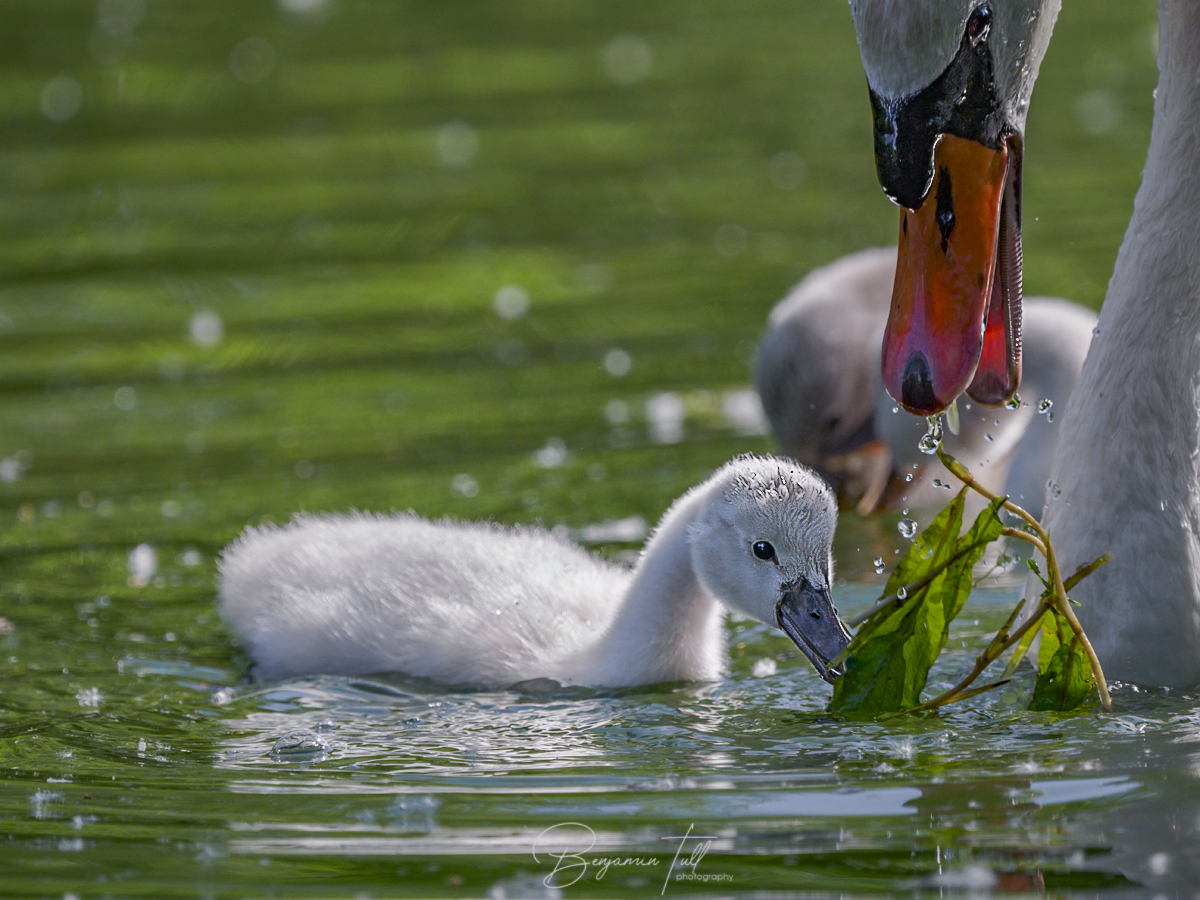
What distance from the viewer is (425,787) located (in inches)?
149

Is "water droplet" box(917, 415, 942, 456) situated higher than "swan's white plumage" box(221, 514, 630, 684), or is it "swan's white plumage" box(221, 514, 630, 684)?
"water droplet" box(917, 415, 942, 456)

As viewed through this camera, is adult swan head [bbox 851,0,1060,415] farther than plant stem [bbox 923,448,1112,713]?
Yes

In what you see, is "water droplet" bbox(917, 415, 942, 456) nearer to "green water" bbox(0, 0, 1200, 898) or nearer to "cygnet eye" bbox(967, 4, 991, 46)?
"green water" bbox(0, 0, 1200, 898)

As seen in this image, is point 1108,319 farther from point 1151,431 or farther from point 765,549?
point 765,549

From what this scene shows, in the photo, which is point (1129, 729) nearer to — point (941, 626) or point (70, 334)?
point (941, 626)

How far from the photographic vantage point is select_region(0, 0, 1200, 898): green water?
11.5 feet

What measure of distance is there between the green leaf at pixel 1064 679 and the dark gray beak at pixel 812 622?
0.43 metres

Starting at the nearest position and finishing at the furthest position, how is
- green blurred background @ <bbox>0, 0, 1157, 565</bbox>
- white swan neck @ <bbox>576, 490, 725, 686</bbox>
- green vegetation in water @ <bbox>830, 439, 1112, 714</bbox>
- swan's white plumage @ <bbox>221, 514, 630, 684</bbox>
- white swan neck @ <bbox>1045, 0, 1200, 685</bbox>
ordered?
1. green vegetation in water @ <bbox>830, 439, 1112, 714</bbox>
2. white swan neck @ <bbox>1045, 0, 1200, 685</bbox>
3. white swan neck @ <bbox>576, 490, 725, 686</bbox>
4. swan's white plumage @ <bbox>221, 514, 630, 684</bbox>
5. green blurred background @ <bbox>0, 0, 1157, 565</bbox>

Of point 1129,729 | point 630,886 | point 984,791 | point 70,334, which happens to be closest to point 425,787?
point 630,886

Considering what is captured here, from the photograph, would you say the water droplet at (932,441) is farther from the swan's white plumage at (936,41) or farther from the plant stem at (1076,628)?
the swan's white plumage at (936,41)

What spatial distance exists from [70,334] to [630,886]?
580cm

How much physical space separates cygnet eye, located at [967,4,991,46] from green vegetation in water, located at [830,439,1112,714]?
864 mm

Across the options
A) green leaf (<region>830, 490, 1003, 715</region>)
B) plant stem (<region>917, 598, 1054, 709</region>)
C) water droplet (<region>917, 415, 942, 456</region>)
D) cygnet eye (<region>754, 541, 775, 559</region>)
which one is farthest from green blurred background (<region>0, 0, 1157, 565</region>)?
plant stem (<region>917, 598, 1054, 709</region>)

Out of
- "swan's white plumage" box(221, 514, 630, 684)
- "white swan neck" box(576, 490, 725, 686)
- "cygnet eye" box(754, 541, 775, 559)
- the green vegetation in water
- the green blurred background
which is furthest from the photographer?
the green blurred background
